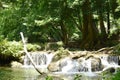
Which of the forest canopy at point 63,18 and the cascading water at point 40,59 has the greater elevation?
the forest canopy at point 63,18

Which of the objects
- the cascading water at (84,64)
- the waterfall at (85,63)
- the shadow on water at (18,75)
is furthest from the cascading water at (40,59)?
the shadow on water at (18,75)

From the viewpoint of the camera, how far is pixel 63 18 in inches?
1109

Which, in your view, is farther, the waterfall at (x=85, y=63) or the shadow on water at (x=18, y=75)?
the waterfall at (x=85, y=63)

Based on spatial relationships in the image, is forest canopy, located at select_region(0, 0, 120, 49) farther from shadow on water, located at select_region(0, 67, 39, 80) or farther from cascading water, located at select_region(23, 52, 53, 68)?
shadow on water, located at select_region(0, 67, 39, 80)

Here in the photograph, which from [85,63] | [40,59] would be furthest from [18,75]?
[40,59]

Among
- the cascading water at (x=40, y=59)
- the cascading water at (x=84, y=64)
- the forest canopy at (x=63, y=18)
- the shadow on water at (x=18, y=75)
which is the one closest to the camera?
the shadow on water at (x=18, y=75)

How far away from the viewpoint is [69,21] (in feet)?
97.4

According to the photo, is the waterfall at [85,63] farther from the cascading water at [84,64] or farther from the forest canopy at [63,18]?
the forest canopy at [63,18]

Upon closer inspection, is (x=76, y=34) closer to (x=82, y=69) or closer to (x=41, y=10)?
(x=41, y=10)

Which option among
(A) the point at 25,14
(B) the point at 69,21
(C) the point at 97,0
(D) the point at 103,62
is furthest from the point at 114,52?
(A) the point at 25,14

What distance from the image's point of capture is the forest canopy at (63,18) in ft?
89.2

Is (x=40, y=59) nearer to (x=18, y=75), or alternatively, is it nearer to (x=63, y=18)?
(x=63, y=18)

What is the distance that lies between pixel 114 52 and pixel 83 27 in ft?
21.6

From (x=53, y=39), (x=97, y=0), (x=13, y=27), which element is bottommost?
(x=53, y=39)
